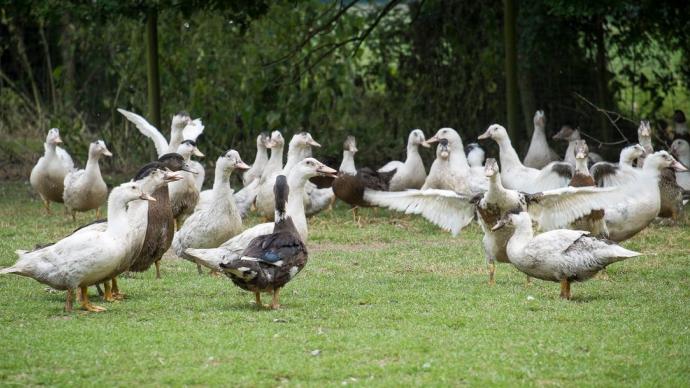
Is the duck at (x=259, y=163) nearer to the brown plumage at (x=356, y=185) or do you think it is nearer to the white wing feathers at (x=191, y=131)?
the white wing feathers at (x=191, y=131)

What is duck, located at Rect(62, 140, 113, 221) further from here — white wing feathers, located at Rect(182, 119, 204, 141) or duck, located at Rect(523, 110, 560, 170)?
duck, located at Rect(523, 110, 560, 170)

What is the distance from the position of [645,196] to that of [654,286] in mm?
1930

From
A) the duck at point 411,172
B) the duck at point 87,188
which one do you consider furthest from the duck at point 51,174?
the duck at point 411,172

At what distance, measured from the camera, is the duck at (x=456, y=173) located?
47.3 ft

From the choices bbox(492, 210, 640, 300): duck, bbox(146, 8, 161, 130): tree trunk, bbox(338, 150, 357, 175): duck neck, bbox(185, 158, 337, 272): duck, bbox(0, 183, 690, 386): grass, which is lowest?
bbox(0, 183, 690, 386): grass

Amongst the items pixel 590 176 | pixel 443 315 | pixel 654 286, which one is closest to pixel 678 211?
pixel 590 176

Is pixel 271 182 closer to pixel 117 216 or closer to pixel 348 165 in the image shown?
pixel 348 165

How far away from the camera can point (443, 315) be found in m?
8.38

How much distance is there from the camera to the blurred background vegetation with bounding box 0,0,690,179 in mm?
18359

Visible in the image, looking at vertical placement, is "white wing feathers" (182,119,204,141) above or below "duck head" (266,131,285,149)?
above

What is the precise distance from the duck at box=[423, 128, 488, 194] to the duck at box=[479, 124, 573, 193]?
0.36 m

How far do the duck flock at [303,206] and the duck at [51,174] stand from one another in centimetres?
2

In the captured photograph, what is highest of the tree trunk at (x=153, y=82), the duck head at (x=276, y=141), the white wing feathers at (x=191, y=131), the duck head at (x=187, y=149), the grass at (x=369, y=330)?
the tree trunk at (x=153, y=82)

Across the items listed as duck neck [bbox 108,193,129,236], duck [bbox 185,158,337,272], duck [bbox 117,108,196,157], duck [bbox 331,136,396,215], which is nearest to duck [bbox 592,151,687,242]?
duck [bbox 185,158,337,272]
